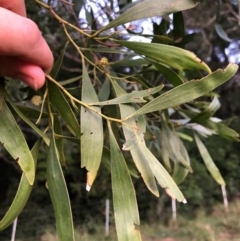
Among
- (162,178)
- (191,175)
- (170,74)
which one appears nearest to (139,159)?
(162,178)

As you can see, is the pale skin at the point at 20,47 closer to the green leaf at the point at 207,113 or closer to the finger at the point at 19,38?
the finger at the point at 19,38

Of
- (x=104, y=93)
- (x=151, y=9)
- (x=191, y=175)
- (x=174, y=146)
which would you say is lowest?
(x=191, y=175)

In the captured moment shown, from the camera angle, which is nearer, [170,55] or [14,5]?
[14,5]

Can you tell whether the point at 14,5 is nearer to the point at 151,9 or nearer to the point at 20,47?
the point at 20,47

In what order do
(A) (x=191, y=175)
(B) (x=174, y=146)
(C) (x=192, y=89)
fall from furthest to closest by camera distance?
(A) (x=191, y=175)
(B) (x=174, y=146)
(C) (x=192, y=89)

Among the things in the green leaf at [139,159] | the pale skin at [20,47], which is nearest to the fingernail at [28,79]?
the pale skin at [20,47]

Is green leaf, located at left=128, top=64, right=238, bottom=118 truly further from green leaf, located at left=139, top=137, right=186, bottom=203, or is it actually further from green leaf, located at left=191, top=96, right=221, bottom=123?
green leaf, located at left=191, top=96, right=221, bottom=123

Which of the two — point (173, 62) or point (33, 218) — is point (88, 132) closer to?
point (173, 62)

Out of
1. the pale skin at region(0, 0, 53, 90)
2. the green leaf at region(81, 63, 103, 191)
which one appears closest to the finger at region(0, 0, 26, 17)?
the pale skin at region(0, 0, 53, 90)
